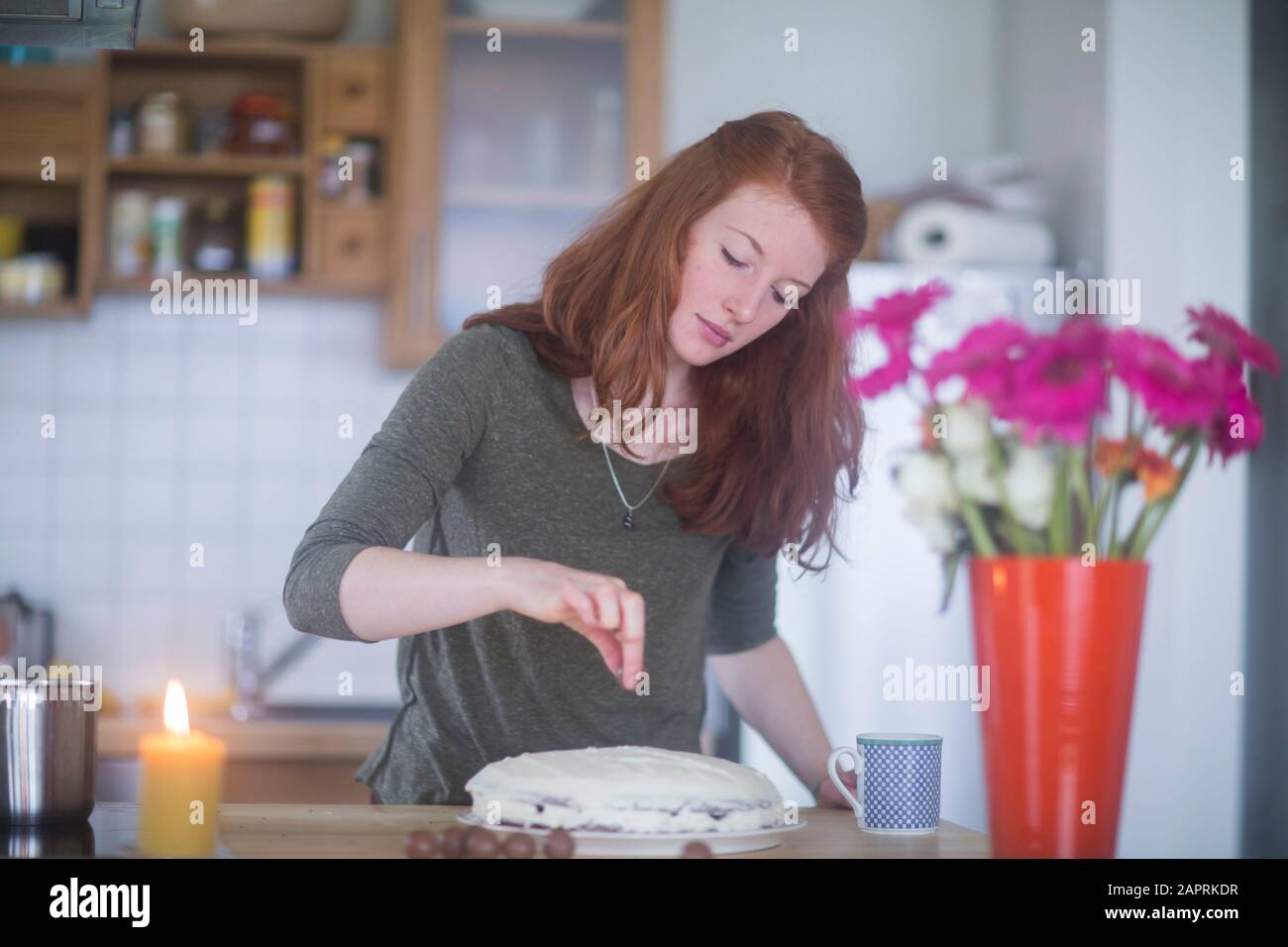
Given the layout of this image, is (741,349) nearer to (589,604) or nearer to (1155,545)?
(589,604)

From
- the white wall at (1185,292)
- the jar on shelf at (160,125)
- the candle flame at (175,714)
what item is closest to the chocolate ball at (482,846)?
the candle flame at (175,714)

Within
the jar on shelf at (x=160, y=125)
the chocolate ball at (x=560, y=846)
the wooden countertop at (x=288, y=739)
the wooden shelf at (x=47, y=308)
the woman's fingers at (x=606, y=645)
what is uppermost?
the jar on shelf at (x=160, y=125)

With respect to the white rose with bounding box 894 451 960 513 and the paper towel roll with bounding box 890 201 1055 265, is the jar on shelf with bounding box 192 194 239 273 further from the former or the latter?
the white rose with bounding box 894 451 960 513

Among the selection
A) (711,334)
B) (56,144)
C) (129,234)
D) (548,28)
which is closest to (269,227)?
(129,234)

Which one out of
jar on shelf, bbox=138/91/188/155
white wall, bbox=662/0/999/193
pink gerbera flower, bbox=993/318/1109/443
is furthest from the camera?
white wall, bbox=662/0/999/193

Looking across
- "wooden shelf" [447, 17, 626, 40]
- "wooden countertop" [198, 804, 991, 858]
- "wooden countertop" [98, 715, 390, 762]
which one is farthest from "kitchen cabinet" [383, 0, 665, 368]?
"wooden countertop" [198, 804, 991, 858]

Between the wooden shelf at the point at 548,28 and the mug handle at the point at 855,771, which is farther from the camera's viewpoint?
the wooden shelf at the point at 548,28

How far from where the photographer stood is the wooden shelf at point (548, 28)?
2701mm

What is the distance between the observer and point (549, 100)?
2758 mm

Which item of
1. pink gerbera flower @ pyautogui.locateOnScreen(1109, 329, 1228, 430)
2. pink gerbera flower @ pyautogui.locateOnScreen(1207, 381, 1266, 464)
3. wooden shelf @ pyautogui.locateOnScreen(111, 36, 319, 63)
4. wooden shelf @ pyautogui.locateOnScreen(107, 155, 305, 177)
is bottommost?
pink gerbera flower @ pyautogui.locateOnScreen(1207, 381, 1266, 464)

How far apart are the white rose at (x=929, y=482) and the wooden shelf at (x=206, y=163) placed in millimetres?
2188

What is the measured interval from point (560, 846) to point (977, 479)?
310 millimetres

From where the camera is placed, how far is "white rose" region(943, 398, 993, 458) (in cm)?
72

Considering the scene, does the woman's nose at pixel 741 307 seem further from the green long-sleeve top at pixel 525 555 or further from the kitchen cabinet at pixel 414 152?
the kitchen cabinet at pixel 414 152
